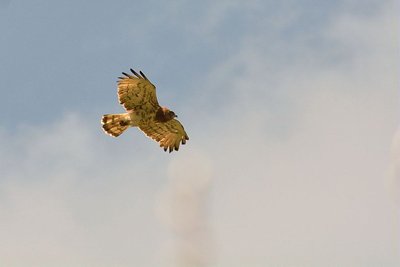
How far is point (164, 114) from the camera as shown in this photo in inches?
2537

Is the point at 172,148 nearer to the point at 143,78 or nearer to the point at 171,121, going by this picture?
the point at 171,121

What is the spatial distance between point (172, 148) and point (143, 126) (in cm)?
227

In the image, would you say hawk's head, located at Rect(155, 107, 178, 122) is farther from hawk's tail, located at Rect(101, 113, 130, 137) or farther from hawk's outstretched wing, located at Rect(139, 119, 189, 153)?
hawk's tail, located at Rect(101, 113, 130, 137)

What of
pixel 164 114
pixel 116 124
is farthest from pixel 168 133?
pixel 116 124

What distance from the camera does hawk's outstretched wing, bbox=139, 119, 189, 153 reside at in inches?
2598

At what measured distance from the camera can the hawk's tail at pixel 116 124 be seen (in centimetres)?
6450

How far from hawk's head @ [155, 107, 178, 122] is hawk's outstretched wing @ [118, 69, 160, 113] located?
0.47 m

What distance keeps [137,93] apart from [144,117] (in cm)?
184

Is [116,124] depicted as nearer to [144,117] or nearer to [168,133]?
[144,117]

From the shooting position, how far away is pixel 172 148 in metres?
66.8

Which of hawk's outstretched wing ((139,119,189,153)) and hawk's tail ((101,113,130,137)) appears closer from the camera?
hawk's tail ((101,113,130,137))

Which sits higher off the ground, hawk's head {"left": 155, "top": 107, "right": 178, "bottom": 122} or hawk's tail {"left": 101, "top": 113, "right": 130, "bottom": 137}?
hawk's head {"left": 155, "top": 107, "right": 178, "bottom": 122}

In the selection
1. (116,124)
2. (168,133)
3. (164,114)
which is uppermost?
(168,133)

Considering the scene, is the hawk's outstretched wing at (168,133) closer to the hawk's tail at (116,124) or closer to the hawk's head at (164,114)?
the hawk's head at (164,114)
